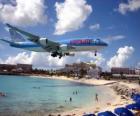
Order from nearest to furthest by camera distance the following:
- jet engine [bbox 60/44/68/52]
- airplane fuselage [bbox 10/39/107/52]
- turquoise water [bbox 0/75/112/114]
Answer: airplane fuselage [bbox 10/39/107/52], jet engine [bbox 60/44/68/52], turquoise water [bbox 0/75/112/114]

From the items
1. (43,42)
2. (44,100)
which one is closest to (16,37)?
(43,42)

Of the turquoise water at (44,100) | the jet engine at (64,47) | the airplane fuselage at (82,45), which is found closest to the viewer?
the airplane fuselage at (82,45)

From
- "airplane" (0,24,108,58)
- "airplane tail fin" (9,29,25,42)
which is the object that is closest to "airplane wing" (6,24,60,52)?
"airplane" (0,24,108,58)

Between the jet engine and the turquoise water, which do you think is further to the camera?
the turquoise water

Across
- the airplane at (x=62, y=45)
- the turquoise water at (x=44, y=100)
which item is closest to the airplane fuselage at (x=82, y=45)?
the airplane at (x=62, y=45)

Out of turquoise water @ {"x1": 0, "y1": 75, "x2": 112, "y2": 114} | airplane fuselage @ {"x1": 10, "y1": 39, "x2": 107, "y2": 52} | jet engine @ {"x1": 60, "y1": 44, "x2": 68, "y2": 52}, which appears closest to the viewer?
airplane fuselage @ {"x1": 10, "y1": 39, "x2": 107, "y2": 52}

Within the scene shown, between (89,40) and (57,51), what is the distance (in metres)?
5.26

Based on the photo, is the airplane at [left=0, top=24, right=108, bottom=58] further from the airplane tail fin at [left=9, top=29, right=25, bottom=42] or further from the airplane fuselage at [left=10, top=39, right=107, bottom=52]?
the airplane tail fin at [left=9, top=29, right=25, bottom=42]

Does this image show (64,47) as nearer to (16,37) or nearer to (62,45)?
(62,45)

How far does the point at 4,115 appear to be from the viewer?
1719 inches

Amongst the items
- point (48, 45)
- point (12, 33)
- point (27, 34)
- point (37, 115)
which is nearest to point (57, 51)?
point (48, 45)

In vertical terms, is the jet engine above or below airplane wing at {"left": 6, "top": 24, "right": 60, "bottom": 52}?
below

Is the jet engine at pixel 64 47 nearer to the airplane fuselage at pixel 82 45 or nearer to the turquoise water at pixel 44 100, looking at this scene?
the airplane fuselage at pixel 82 45

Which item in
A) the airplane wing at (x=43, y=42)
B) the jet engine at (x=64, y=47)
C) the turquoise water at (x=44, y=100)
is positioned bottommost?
the turquoise water at (x=44, y=100)
